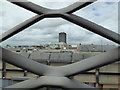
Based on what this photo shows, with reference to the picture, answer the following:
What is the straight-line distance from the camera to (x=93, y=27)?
66 cm

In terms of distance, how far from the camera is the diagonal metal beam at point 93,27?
0.61 meters

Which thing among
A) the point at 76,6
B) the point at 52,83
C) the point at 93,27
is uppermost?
the point at 76,6

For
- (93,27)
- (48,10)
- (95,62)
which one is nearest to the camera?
(95,62)

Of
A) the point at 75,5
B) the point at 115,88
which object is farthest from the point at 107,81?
the point at 75,5

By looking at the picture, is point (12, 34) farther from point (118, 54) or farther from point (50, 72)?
point (118, 54)

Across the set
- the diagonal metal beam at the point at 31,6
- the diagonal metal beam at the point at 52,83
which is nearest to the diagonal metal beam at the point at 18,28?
the diagonal metal beam at the point at 31,6

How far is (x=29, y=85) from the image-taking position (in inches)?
22.4

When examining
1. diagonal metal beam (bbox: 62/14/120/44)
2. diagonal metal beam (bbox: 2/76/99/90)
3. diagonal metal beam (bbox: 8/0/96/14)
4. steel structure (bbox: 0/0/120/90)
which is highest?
diagonal metal beam (bbox: 8/0/96/14)

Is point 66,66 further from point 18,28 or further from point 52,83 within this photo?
point 18,28

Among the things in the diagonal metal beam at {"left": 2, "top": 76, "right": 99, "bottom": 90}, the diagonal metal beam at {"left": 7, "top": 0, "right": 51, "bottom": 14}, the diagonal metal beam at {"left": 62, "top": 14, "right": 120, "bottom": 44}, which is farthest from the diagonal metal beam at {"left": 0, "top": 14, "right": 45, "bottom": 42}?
the diagonal metal beam at {"left": 2, "top": 76, "right": 99, "bottom": 90}

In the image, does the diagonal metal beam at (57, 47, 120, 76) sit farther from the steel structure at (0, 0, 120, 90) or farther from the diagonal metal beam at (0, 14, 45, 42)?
the diagonal metal beam at (0, 14, 45, 42)

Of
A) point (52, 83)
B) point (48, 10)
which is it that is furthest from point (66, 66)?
point (48, 10)

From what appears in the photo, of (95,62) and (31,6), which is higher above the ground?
(31,6)

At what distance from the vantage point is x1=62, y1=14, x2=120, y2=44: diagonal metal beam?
0.61 m
